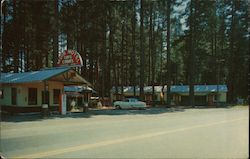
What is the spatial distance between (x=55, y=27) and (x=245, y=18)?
24895 mm

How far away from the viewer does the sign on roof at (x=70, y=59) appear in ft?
86.3

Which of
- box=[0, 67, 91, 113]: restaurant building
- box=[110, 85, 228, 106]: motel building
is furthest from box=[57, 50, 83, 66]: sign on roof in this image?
box=[110, 85, 228, 106]: motel building

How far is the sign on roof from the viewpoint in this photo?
1036 inches

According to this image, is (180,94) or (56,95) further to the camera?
(180,94)

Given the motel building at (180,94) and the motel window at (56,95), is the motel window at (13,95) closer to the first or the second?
the motel window at (56,95)

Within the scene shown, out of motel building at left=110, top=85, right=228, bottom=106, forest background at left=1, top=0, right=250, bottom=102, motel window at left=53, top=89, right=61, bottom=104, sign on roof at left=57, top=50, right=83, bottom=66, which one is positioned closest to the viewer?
forest background at left=1, top=0, right=250, bottom=102

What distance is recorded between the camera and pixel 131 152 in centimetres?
755

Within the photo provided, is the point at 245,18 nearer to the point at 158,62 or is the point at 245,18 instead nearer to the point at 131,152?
the point at 131,152

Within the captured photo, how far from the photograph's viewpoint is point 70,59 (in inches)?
1062

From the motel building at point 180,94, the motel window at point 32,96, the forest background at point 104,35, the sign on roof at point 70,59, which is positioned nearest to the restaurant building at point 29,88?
the motel window at point 32,96

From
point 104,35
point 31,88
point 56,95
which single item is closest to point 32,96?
point 31,88

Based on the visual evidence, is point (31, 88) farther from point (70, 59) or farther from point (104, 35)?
point (104, 35)

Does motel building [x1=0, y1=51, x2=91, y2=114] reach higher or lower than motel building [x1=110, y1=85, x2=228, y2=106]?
higher

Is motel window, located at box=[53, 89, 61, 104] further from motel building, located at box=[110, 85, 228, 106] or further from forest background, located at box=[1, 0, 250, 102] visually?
motel building, located at box=[110, 85, 228, 106]
